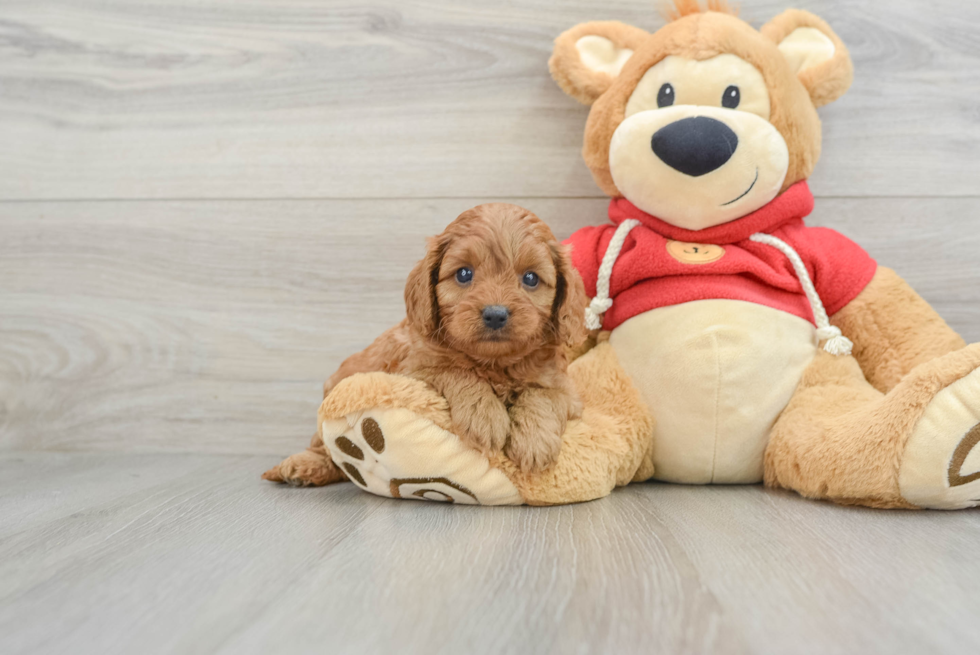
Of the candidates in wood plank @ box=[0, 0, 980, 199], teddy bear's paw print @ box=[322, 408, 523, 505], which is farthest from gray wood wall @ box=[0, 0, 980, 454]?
teddy bear's paw print @ box=[322, 408, 523, 505]

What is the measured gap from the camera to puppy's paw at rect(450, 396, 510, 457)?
99cm

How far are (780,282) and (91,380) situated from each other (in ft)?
4.96

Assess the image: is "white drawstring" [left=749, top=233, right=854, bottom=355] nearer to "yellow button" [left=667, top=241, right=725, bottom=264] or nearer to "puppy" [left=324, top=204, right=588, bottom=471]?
"yellow button" [left=667, top=241, right=725, bottom=264]

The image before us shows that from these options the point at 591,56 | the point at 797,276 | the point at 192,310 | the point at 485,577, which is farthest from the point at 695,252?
the point at 192,310

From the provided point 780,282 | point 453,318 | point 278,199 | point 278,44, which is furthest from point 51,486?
point 780,282

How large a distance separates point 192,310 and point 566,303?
0.96m

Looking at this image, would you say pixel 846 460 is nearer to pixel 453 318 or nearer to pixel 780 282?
pixel 780 282

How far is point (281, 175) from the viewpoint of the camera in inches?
61.2

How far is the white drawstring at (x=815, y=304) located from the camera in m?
1.20

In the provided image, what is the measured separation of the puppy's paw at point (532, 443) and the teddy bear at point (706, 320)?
24 millimetres

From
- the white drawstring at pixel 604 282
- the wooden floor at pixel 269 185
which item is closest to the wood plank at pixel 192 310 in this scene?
the wooden floor at pixel 269 185

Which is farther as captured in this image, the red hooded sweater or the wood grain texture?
the red hooded sweater

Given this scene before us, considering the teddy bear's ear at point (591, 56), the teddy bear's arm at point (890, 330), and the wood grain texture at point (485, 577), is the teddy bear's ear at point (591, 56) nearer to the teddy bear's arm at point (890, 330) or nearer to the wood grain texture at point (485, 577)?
the teddy bear's arm at point (890, 330)

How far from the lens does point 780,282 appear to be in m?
1.22
